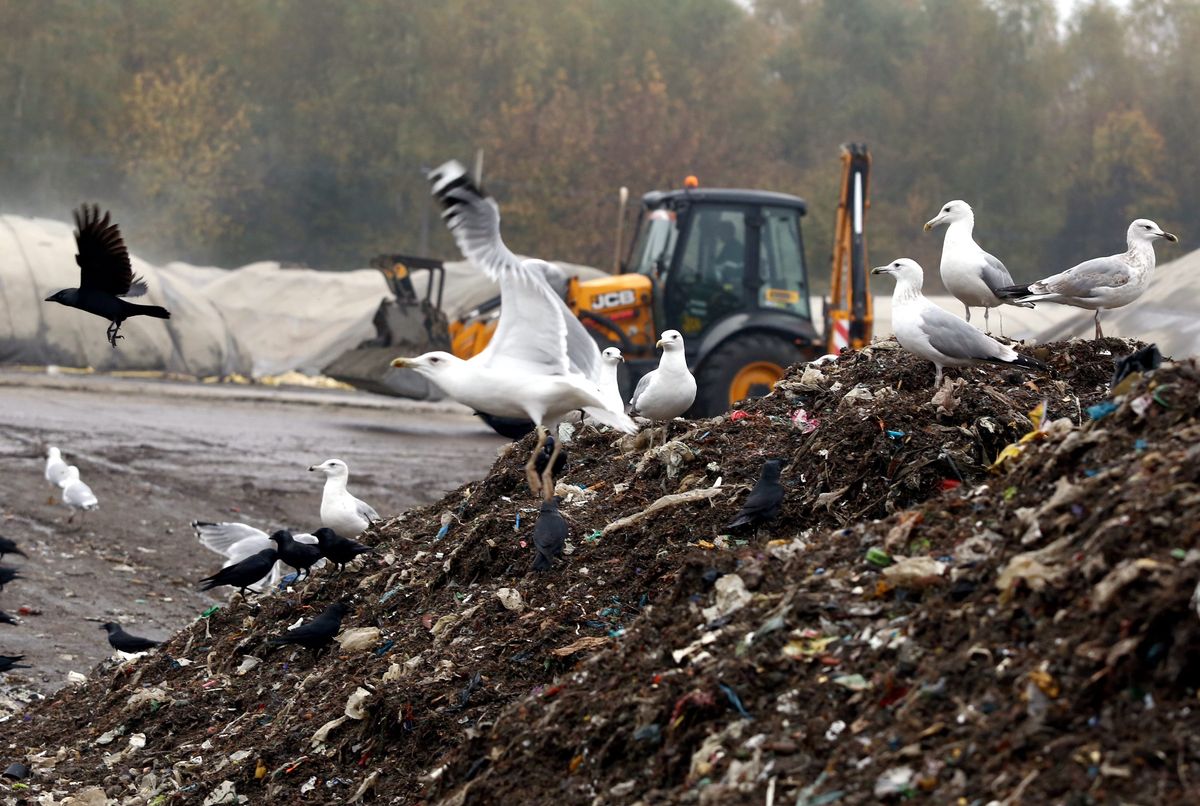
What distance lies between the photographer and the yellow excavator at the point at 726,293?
16672 mm

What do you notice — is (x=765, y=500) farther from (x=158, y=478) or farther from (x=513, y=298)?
(x=158, y=478)

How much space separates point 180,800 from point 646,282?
39.4ft

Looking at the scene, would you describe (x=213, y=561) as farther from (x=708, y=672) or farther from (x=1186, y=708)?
(x=1186, y=708)

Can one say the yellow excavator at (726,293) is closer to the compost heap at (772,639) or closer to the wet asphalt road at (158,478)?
the wet asphalt road at (158,478)

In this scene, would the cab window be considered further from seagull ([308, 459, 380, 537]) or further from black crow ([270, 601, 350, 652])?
black crow ([270, 601, 350, 652])

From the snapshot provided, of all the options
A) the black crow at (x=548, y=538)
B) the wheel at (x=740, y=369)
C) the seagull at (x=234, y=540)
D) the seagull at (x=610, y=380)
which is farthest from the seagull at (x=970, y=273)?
the wheel at (x=740, y=369)

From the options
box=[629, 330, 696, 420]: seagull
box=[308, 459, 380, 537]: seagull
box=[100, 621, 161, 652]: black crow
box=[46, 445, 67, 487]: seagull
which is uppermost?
box=[629, 330, 696, 420]: seagull

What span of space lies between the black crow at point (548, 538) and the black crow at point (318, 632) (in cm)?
109

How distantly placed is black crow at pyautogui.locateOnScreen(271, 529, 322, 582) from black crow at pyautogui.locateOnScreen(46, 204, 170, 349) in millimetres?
1770

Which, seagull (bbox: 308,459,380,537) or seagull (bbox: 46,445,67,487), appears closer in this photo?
seagull (bbox: 308,459,380,537)

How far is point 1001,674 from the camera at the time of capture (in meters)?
4.02

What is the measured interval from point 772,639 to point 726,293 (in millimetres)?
13050

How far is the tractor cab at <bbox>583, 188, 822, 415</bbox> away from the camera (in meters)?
16.8

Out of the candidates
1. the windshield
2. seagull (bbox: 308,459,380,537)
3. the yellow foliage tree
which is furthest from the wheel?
the yellow foliage tree
